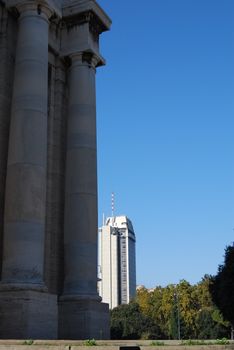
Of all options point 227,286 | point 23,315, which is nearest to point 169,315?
point 227,286

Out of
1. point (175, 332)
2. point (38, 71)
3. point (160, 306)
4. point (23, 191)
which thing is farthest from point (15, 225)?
point (160, 306)

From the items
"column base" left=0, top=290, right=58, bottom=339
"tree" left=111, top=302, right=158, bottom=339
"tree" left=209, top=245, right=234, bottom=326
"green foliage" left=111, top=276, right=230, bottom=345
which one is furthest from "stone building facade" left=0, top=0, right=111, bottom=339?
"tree" left=111, top=302, right=158, bottom=339

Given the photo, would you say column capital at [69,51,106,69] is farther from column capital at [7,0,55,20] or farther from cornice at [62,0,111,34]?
column capital at [7,0,55,20]

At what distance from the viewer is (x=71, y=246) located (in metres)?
32.8

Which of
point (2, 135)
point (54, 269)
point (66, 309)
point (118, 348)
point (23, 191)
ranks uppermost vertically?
point (2, 135)

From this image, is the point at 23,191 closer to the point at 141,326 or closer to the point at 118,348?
the point at 118,348

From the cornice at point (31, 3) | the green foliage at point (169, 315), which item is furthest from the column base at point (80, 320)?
the green foliage at point (169, 315)

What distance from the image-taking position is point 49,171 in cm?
3462

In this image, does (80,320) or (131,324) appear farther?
(131,324)

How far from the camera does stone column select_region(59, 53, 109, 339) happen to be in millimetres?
31188

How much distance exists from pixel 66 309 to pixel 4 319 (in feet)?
20.4

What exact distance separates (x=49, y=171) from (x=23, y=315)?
37.4 feet

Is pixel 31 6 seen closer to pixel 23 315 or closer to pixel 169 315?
pixel 23 315

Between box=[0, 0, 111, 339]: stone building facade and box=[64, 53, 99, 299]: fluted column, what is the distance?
6 centimetres
